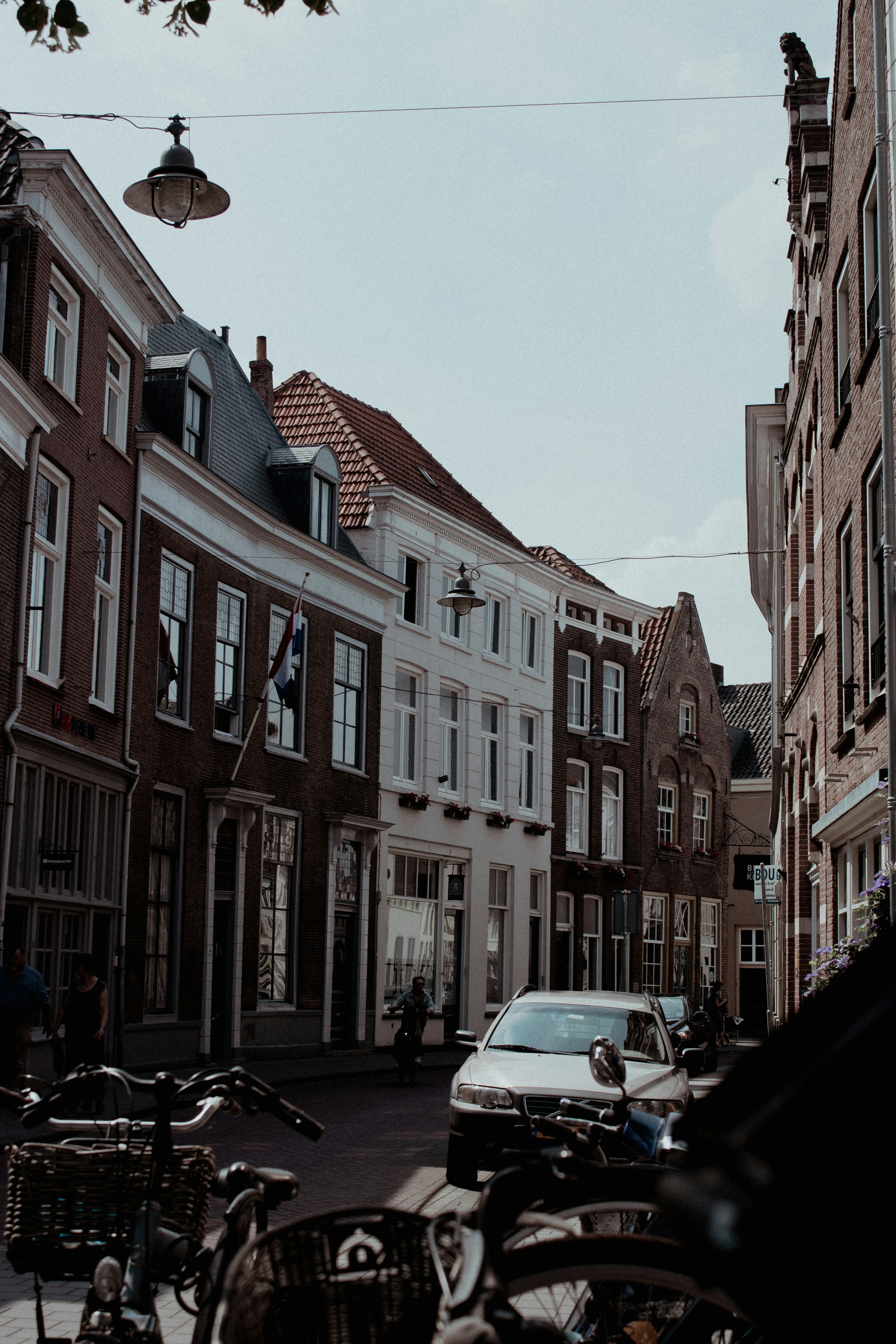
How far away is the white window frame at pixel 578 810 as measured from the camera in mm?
38406

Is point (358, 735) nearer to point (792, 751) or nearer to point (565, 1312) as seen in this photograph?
point (792, 751)

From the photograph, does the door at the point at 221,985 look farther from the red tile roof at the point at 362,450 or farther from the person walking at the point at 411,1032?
the red tile roof at the point at 362,450

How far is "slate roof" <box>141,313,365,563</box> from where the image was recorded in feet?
83.9

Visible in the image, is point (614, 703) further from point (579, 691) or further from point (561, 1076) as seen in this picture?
point (561, 1076)

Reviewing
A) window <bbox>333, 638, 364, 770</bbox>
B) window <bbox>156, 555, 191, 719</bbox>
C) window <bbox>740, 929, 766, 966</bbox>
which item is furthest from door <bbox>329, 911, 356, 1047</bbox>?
window <bbox>740, 929, 766, 966</bbox>

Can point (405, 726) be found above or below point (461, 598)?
below

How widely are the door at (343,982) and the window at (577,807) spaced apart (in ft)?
35.7

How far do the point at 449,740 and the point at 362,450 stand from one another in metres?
6.50

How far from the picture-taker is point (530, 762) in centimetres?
3666

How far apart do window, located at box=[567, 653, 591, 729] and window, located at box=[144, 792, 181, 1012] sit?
56.9 ft

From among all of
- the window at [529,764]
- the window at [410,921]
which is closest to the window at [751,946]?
the window at [529,764]

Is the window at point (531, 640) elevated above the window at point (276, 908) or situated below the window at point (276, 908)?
above

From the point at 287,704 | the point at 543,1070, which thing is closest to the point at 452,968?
the point at 287,704

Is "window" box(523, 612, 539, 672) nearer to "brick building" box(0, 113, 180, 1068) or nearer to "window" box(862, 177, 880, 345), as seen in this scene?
"brick building" box(0, 113, 180, 1068)
